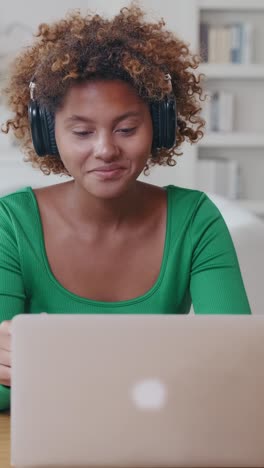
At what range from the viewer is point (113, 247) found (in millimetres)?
1385

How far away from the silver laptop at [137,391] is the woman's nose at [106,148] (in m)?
0.45

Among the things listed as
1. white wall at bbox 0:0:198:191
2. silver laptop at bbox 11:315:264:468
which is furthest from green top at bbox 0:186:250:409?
white wall at bbox 0:0:198:191

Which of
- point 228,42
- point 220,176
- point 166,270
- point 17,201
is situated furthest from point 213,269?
point 228,42

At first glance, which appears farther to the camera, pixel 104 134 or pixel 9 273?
pixel 9 273

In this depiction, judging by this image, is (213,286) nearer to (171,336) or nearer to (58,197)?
(58,197)

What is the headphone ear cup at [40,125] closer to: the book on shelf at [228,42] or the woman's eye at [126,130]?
the woman's eye at [126,130]

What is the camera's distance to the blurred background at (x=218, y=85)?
4723 mm

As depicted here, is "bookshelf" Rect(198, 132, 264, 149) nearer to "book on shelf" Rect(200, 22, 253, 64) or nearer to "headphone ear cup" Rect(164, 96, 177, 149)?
"book on shelf" Rect(200, 22, 253, 64)

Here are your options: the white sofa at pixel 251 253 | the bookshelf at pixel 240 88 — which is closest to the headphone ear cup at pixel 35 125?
the white sofa at pixel 251 253

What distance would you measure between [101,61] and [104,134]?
4.2 inches

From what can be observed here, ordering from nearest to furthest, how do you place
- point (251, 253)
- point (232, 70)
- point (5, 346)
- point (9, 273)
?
1. point (5, 346)
2. point (9, 273)
3. point (251, 253)
4. point (232, 70)

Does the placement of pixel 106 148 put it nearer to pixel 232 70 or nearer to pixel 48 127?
pixel 48 127

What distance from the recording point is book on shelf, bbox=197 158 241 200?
4.79 metres

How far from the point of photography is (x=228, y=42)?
477 centimetres
